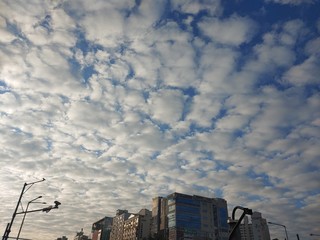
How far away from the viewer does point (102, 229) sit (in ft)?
547

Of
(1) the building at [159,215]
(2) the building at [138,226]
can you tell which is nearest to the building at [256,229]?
(1) the building at [159,215]

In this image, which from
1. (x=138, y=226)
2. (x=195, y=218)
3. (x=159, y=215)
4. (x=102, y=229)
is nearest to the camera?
(x=195, y=218)

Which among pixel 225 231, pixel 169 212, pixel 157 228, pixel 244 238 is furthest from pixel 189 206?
pixel 244 238

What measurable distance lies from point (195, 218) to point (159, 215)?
57.9ft

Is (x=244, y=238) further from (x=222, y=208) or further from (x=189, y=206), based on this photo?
(x=189, y=206)

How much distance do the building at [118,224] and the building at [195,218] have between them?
35.3 m

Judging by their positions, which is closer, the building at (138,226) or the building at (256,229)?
the building at (138,226)

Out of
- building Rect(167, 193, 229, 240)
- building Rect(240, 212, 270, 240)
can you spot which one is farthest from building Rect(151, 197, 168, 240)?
building Rect(240, 212, 270, 240)

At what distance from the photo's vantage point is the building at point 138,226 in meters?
129

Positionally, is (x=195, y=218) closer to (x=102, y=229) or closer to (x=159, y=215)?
(x=159, y=215)

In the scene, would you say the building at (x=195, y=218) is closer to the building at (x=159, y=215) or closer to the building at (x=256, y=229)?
the building at (x=159, y=215)

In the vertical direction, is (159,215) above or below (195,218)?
above

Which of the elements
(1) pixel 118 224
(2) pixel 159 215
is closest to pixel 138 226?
(2) pixel 159 215

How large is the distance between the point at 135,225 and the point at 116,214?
2983 centimetres
